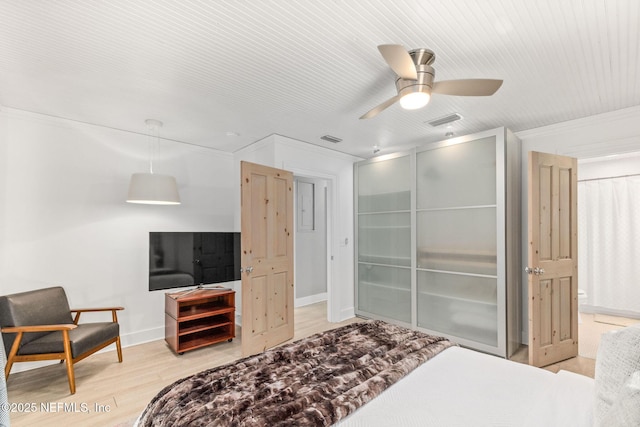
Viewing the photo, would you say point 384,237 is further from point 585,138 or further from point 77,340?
point 77,340

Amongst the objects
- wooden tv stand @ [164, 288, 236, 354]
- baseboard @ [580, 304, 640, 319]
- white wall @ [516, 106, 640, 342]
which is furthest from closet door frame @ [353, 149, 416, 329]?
baseboard @ [580, 304, 640, 319]

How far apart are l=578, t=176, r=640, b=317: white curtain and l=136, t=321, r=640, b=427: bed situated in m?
4.41

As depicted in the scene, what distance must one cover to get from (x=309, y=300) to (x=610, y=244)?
4888 mm

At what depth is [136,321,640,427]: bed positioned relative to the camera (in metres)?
1.06

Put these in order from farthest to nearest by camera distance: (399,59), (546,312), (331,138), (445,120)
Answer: (331,138) → (445,120) → (546,312) → (399,59)

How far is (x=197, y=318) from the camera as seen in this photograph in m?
3.55

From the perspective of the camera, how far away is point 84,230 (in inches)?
134

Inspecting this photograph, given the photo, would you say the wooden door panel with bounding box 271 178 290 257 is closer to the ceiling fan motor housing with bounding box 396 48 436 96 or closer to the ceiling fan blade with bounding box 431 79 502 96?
the ceiling fan motor housing with bounding box 396 48 436 96

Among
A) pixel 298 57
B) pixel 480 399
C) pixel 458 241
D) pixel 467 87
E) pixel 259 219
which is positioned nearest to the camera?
pixel 480 399

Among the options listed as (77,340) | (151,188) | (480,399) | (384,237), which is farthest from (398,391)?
(384,237)

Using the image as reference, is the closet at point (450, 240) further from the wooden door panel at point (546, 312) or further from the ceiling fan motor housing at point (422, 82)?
the ceiling fan motor housing at point (422, 82)

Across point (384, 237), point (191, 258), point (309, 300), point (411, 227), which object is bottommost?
point (309, 300)

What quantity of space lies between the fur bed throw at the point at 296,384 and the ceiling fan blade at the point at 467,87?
1.70 meters

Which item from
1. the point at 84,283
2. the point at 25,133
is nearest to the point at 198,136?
the point at 25,133
